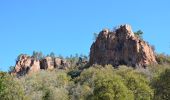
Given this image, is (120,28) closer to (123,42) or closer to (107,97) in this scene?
(123,42)

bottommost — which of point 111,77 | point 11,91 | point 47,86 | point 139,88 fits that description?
point 11,91

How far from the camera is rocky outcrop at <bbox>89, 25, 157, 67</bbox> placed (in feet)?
538

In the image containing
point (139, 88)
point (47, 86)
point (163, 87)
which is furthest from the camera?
point (47, 86)

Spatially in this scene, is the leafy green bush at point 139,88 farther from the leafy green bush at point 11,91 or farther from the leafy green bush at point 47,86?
the leafy green bush at point 47,86

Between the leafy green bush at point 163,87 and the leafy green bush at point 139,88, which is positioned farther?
the leafy green bush at point 139,88

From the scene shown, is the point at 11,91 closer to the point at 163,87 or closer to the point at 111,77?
the point at 111,77

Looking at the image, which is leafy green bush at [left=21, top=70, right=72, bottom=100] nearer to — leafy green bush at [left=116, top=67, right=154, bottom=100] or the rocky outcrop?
the rocky outcrop

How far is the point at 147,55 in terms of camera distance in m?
165

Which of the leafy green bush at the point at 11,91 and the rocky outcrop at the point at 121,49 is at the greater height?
the rocky outcrop at the point at 121,49

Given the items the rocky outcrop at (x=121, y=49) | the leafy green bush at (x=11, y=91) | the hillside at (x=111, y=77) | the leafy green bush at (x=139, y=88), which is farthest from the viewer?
the rocky outcrop at (x=121, y=49)

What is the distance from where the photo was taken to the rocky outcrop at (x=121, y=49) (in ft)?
538

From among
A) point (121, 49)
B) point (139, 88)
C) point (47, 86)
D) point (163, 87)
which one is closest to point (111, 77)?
point (139, 88)

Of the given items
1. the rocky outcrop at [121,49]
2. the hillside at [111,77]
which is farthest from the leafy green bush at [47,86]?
the rocky outcrop at [121,49]

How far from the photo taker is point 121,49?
169 meters
